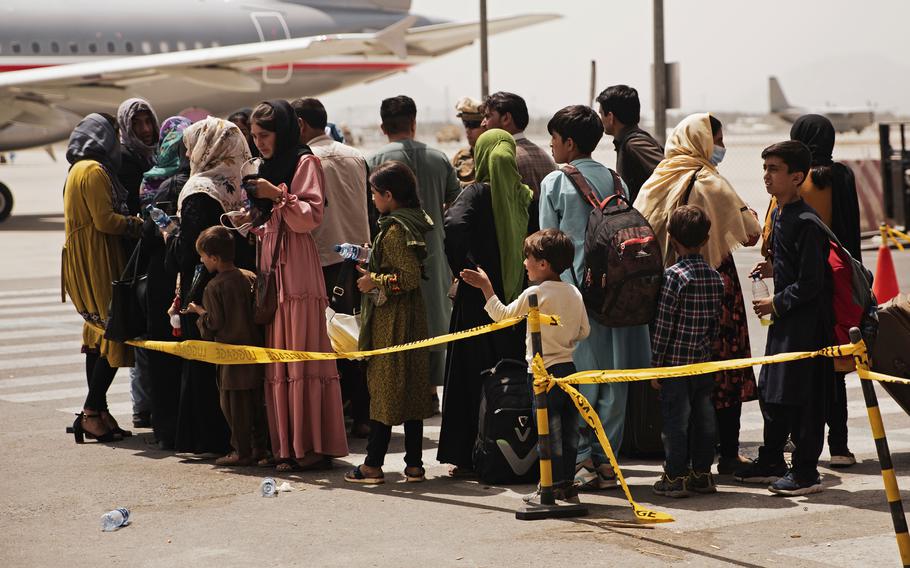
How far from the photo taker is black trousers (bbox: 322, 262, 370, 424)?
780 centimetres

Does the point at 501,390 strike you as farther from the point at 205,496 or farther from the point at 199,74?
the point at 199,74

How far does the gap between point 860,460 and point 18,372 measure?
7105 millimetres

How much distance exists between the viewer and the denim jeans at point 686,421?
6652 millimetres

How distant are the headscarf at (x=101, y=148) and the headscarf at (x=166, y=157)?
292 mm

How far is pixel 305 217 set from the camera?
7.38 meters

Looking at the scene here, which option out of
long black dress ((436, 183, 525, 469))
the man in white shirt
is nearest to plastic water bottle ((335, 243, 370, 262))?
long black dress ((436, 183, 525, 469))

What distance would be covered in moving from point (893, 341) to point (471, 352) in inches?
89.0

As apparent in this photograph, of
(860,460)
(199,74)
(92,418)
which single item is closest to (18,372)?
(92,418)

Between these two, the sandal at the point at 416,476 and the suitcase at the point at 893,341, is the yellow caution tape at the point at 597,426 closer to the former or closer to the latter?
the sandal at the point at 416,476

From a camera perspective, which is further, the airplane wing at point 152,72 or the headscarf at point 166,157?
the airplane wing at point 152,72

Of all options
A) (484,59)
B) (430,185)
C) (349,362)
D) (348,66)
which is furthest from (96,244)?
(348,66)

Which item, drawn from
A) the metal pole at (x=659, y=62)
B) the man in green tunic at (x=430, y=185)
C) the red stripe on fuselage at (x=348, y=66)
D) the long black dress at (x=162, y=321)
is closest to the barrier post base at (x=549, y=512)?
the man in green tunic at (x=430, y=185)

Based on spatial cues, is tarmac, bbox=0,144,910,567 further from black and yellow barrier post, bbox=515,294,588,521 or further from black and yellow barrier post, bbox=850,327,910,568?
black and yellow barrier post, bbox=850,327,910,568

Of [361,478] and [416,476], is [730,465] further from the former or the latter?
[361,478]
